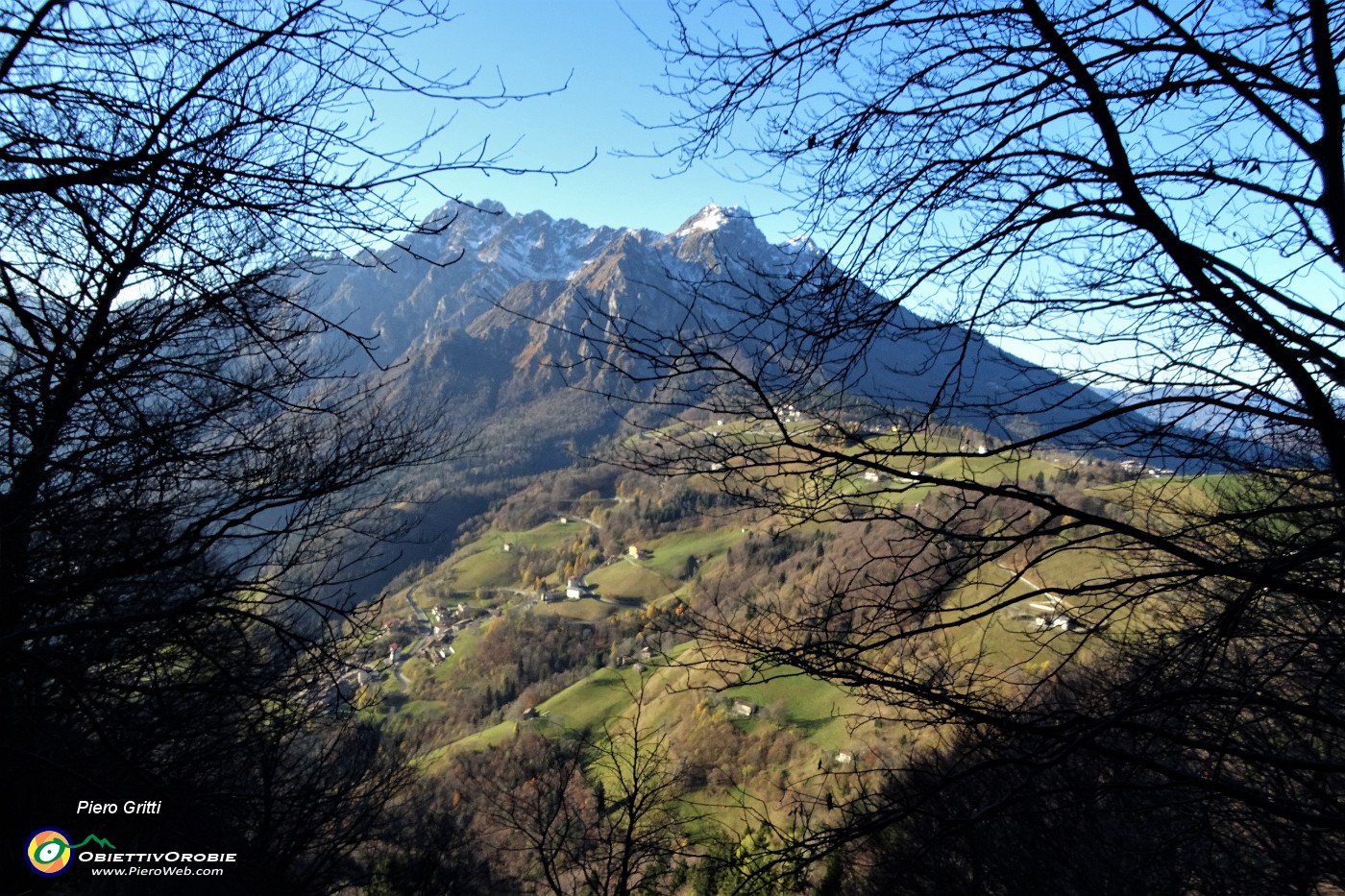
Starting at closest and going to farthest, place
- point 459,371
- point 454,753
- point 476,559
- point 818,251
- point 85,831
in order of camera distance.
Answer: point 818,251 → point 85,831 → point 454,753 → point 476,559 → point 459,371

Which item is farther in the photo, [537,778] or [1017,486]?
[537,778]

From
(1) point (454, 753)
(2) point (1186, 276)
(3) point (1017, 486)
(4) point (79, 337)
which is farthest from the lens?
(1) point (454, 753)

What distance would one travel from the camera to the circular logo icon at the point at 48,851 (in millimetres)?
3504

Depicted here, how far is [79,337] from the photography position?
312 centimetres

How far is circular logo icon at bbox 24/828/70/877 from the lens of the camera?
138 inches

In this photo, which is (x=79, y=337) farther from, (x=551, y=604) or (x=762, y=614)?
(x=551, y=604)

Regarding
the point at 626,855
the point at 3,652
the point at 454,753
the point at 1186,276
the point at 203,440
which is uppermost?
the point at 1186,276

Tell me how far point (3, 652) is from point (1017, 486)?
12.3 feet

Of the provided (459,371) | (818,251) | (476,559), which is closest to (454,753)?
(818,251)

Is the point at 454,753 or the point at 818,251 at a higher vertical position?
the point at 818,251

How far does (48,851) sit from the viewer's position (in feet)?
11.6

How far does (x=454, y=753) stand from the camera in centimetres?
3825

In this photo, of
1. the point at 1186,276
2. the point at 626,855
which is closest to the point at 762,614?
the point at 1186,276

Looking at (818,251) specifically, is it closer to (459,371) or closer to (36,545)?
(36,545)
